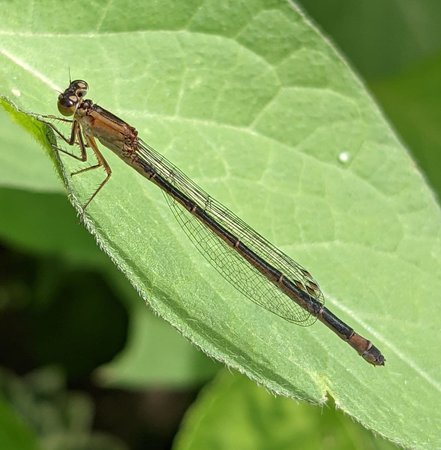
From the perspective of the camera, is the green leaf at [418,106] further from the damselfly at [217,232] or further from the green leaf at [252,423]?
the green leaf at [252,423]

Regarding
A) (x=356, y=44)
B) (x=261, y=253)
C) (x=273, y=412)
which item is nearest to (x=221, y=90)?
(x=261, y=253)

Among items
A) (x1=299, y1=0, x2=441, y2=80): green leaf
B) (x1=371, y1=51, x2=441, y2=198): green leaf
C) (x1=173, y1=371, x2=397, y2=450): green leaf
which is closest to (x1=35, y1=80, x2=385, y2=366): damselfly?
(x1=173, y1=371, x2=397, y2=450): green leaf

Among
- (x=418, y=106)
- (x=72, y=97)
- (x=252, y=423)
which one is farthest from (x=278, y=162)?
(x=418, y=106)

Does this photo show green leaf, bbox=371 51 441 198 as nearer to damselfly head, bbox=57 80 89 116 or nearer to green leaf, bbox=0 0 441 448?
green leaf, bbox=0 0 441 448

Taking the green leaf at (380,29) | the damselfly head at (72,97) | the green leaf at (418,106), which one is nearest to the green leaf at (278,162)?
the damselfly head at (72,97)

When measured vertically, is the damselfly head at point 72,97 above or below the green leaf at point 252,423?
above

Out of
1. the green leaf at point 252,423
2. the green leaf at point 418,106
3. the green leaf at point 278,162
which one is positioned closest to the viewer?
the green leaf at point 278,162

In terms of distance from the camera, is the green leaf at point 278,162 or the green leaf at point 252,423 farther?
the green leaf at point 252,423
